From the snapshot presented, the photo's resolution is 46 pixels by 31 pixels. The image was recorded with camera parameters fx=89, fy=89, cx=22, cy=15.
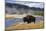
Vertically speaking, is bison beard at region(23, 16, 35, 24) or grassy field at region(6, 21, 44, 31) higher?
bison beard at region(23, 16, 35, 24)

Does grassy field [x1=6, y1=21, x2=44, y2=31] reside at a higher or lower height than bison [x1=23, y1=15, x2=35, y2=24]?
lower

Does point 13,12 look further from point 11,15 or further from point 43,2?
point 43,2

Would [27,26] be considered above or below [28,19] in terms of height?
below

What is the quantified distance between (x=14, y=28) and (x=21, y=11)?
0.90ft

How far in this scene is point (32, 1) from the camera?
4.46 ft

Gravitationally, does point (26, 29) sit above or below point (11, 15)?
below

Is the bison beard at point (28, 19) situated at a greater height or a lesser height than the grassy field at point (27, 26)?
greater

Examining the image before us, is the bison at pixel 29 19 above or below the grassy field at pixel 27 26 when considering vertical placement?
above

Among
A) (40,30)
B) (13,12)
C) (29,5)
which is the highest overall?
(29,5)

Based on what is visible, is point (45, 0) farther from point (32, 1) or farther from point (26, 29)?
point (26, 29)

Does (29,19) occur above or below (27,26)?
above

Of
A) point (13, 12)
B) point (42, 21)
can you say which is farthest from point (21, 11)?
point (42, 21)
